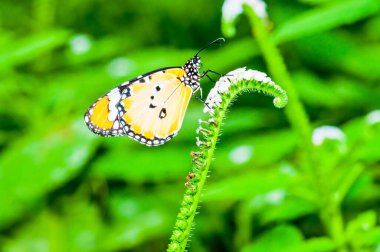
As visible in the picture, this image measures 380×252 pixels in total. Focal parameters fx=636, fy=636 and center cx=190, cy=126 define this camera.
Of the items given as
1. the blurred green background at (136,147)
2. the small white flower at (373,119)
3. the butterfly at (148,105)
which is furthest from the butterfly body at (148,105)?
the blurred green background at (136,147)

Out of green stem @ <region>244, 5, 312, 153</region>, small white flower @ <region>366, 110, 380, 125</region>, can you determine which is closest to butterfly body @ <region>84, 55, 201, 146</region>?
green stem @ <region>244, 5, 312, 153</region>

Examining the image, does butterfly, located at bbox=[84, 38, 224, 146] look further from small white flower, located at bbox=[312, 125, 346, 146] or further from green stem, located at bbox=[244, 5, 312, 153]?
small white flower, located at bbox=[312, 125, 346, 146]

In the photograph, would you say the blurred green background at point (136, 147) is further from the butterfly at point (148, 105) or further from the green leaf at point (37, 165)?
the butterfly at point (148, 105)

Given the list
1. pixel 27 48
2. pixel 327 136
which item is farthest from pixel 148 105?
pixel 27 48

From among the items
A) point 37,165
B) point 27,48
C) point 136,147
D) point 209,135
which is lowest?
point 209,135

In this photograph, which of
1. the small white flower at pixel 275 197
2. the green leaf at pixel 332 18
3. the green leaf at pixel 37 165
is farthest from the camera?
the green leaf at pixel 37 165

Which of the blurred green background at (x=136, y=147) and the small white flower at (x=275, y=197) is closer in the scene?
the small white flower at (x=275, y=197)

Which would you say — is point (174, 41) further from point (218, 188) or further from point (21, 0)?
point (218, 188)

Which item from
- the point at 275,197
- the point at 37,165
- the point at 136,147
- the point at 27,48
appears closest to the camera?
the point at 275,197

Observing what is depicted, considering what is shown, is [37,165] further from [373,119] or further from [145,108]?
[373,119]

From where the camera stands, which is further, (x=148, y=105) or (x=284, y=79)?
(x=148, y=105)
